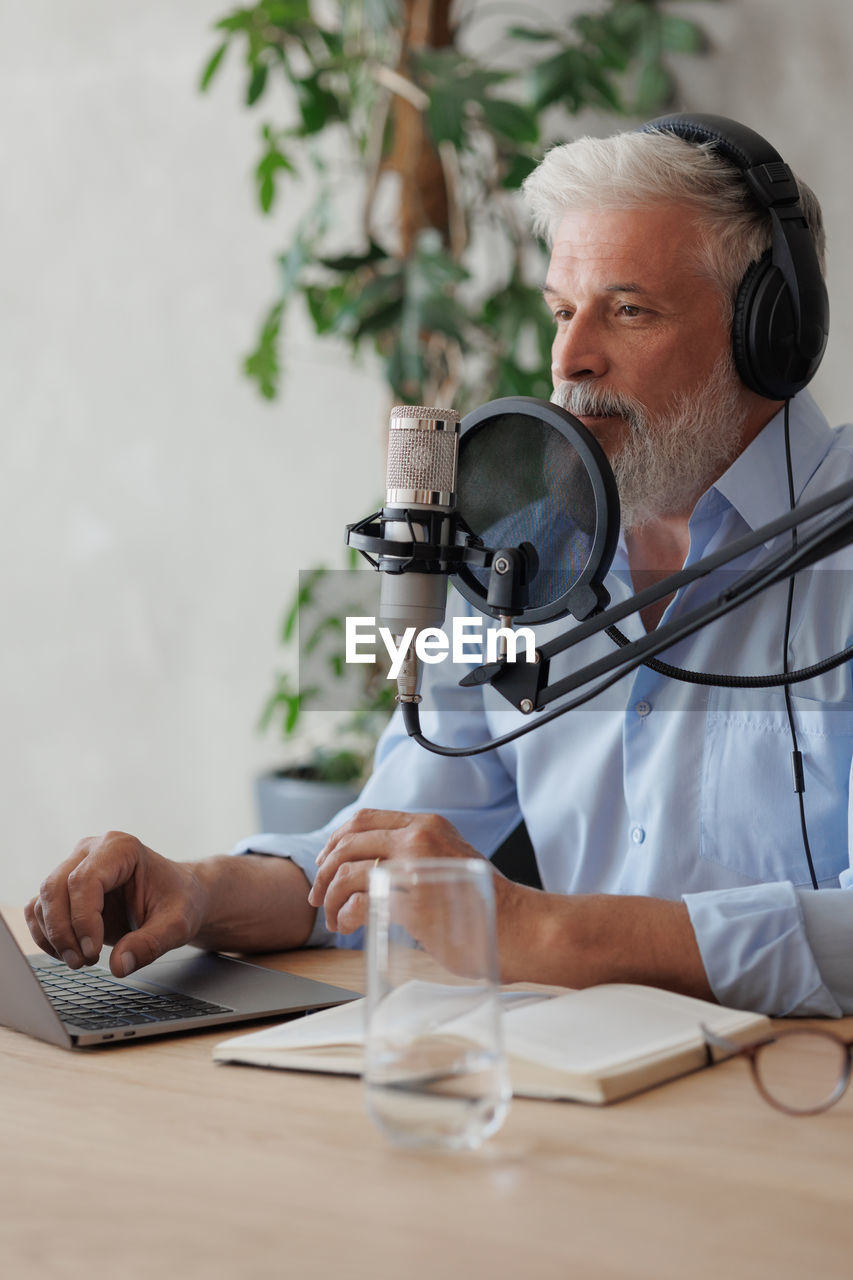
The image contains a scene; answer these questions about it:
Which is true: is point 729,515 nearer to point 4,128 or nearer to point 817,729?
point 817,729

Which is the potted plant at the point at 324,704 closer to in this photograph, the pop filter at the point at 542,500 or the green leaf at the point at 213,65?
the green leaf at the point at 213,65

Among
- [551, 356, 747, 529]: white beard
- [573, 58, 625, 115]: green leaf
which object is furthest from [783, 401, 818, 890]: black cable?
[573, 58, 625, 115]: green leaf

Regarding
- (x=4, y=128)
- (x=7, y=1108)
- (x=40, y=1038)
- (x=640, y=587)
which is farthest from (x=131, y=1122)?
(x=4, y=128)

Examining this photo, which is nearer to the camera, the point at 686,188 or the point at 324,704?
the point at 686,188

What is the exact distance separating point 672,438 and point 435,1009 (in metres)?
0.79

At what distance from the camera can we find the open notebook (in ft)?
2.55

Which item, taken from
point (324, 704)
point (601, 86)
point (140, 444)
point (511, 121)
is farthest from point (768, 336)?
point (140, 444)

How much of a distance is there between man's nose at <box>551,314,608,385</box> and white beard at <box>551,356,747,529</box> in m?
0.01

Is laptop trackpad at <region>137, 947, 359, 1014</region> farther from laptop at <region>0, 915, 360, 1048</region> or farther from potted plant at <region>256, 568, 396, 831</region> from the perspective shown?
potted plant at <region>256, 568, 396, 831</region>

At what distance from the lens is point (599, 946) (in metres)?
0.97

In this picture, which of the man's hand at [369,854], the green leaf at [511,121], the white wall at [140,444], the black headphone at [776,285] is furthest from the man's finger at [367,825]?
the white wall at [140,444]

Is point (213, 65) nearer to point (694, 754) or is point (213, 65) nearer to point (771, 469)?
point (771, 469)

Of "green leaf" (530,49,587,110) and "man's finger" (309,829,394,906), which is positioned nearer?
"man's finger" (309,829,394,906)

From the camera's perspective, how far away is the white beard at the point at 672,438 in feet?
4.32
